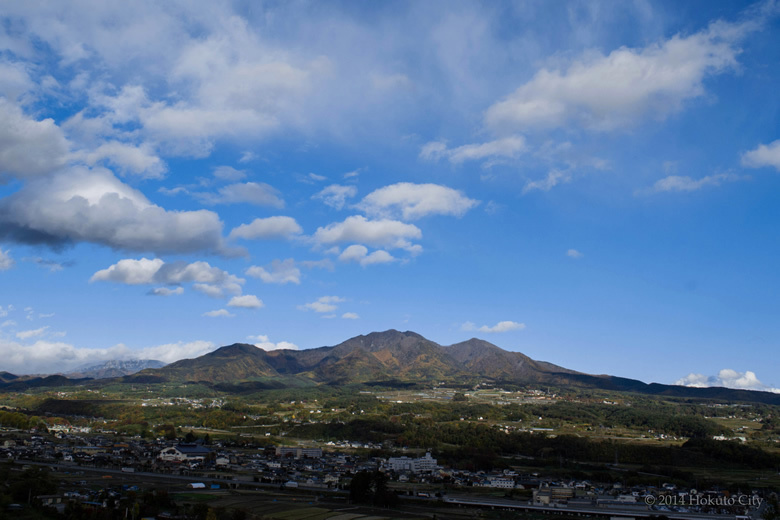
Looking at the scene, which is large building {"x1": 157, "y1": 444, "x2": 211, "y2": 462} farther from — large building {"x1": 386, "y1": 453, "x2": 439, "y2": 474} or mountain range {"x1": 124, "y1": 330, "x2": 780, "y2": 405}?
mountain range {"x1": 124, "y1": 330, "x2": 780, "y2": 405}

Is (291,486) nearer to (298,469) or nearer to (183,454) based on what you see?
(298,469)

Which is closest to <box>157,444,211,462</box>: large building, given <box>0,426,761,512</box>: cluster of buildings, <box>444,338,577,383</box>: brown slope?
<box>0,426,761,512</box>: cluster of buildings

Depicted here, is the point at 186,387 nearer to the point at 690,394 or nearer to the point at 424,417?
the point at 424,417

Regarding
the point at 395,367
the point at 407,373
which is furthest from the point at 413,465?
the point at 395,367

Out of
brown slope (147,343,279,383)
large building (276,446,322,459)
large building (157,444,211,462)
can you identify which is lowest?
large building (276,446,322,459)

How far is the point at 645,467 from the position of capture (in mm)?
49062

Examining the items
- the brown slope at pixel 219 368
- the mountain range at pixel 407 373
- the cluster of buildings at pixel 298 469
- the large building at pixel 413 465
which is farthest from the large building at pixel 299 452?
the brown slope at pixel 219 368

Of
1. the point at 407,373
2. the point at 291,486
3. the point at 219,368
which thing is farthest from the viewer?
the point at 407,373

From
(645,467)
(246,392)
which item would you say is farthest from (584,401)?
(246,392)

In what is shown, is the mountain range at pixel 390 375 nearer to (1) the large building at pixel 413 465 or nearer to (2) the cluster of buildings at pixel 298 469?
(2) the cluster of buildings at pixel 298 469

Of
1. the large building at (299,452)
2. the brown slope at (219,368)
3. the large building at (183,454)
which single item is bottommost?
the large building at (299,452)

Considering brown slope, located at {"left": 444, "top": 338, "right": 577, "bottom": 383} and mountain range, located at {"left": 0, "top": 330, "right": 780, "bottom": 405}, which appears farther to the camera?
brown slope, located at {"left": 444, "top": 338, "right": 577, "bottom": 383}

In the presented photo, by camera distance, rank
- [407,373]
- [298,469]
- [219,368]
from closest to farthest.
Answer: [298,469] → [219,368] → [407,373]

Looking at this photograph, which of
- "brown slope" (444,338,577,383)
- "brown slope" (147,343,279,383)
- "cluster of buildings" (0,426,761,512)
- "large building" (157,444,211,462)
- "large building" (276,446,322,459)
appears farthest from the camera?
"brown slope" (444,338,577,383)
